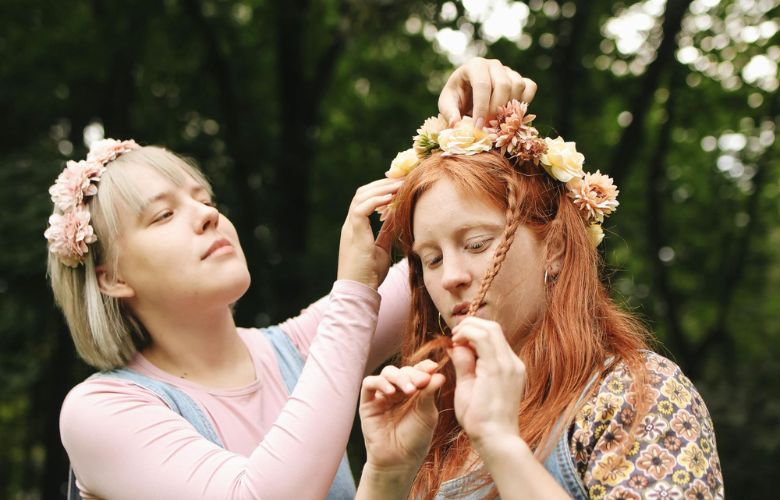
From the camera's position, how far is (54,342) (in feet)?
31.7

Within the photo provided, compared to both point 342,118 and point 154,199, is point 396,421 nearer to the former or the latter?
point 154,199

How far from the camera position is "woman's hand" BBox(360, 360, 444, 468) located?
1.90 metres

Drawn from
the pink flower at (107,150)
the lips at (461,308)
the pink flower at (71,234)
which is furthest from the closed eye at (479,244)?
the pink flower at (107,150)

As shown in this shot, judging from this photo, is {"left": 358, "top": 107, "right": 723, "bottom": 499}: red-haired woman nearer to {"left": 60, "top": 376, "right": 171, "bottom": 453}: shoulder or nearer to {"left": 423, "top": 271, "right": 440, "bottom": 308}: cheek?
{"left": 423, "top": 271, "right": 440, "bottom": 308}: cheek

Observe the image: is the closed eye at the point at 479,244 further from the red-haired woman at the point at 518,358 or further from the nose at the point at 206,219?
the nose at the point at 206,219

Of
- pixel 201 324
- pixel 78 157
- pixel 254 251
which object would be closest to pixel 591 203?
pixel 201 324

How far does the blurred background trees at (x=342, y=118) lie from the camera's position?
835 centimetres

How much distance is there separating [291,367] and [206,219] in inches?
25.3

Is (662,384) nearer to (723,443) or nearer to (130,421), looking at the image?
(130,421)

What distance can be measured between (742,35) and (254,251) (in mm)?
5986

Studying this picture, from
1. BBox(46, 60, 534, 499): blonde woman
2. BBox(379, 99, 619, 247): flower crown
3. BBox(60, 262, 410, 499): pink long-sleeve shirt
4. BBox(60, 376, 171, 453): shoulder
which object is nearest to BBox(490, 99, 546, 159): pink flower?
BBox(379, 99, 619, 247): flower crown

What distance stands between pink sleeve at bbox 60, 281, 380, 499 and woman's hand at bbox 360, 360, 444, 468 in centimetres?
24

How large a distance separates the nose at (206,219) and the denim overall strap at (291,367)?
0.54m

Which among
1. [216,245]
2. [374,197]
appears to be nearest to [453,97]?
[374,197]
